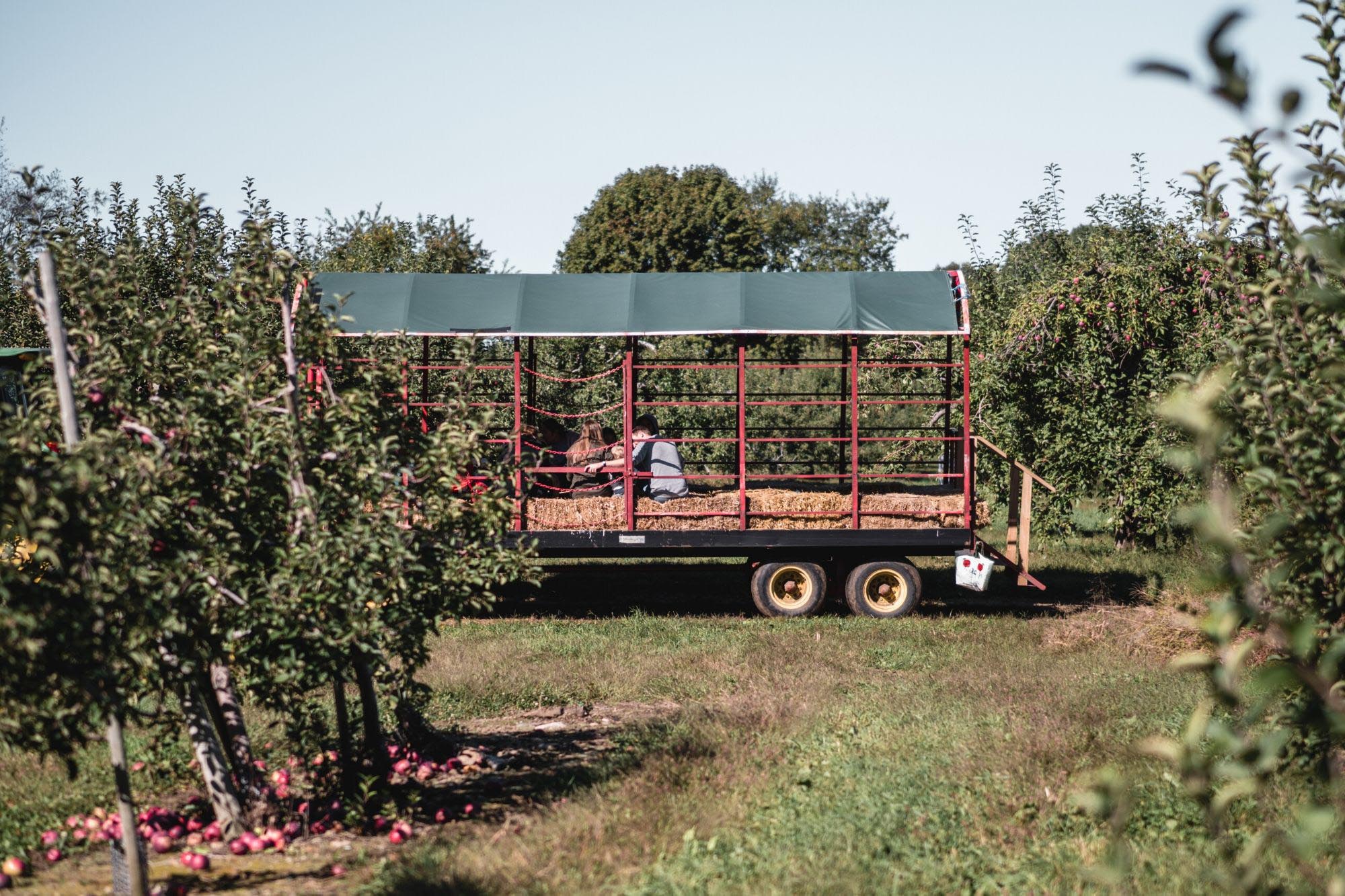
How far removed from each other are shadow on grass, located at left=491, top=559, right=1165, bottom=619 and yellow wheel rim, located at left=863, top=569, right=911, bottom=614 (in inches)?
14.1

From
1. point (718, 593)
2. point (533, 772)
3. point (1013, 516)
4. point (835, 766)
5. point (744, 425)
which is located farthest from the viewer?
point (718, 593)

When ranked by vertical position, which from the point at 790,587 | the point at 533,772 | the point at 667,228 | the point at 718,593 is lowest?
the point at 533,772

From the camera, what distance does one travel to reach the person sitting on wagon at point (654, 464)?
13562 millimetres

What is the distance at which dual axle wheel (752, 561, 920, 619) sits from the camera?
13617 mm

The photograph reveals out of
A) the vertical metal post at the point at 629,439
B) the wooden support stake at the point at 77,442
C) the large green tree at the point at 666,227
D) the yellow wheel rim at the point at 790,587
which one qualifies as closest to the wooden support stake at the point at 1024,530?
the yellow wheel rim at the point at 790,587

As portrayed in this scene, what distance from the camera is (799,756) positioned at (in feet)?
25.0

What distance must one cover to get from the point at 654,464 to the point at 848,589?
8.16ft

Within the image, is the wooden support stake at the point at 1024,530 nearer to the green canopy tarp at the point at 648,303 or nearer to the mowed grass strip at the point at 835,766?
the mowed grass strip at the point at 835,766

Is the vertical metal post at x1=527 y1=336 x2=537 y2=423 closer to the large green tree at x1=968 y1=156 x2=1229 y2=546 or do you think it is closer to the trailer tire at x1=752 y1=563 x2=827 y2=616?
the trailer tire at x1=752 y1=563 x2=827 y2=616

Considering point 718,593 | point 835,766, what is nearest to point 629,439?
point 718,593

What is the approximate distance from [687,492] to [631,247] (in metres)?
36.0

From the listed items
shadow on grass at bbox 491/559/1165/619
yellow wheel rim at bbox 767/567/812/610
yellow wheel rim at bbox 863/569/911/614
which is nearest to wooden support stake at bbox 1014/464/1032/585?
shadow on grass at bbox 491/559/1165/619

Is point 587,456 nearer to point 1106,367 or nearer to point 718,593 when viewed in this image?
point 718,593

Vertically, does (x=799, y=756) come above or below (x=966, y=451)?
below
